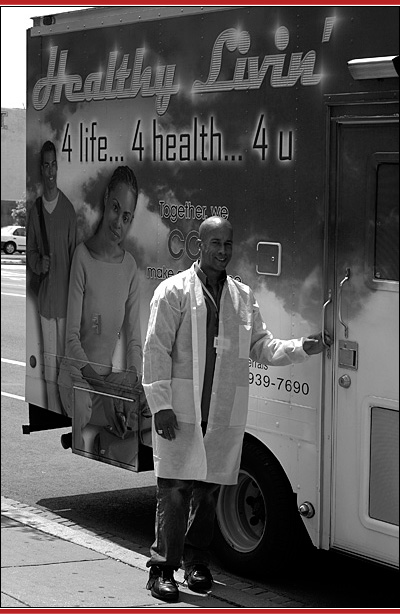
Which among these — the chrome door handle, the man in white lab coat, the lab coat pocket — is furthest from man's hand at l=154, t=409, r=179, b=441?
the chrome door handle

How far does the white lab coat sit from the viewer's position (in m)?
5.89

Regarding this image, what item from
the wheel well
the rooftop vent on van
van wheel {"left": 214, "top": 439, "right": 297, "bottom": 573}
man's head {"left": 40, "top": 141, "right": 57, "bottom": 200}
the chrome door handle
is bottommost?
van wheel {"left": 214, "top": 439, "right": 297, "bottom": 573}

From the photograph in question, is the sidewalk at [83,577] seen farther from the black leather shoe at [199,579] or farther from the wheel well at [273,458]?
the wheel well at [273,458]

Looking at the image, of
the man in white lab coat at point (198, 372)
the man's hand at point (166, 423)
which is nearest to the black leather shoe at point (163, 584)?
the man in white lab coat at point (198, 372)

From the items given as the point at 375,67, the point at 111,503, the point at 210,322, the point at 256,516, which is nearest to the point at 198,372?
the point at 210,322

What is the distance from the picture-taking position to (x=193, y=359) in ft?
19.5

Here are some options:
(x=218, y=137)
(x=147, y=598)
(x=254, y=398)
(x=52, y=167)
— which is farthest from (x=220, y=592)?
(x=52, y=167)

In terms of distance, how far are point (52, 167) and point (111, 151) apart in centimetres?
75

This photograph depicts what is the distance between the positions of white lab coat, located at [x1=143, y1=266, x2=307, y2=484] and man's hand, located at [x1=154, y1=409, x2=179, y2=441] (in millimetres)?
35

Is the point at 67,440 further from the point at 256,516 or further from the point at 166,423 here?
the point at 166,423

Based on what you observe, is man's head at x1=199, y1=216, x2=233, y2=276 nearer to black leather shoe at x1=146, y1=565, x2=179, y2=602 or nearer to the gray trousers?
the gray trousers

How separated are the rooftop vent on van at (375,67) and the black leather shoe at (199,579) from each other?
2.69 m

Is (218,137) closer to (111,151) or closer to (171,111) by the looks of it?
(171,111)

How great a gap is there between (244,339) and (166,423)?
0.59 meters
